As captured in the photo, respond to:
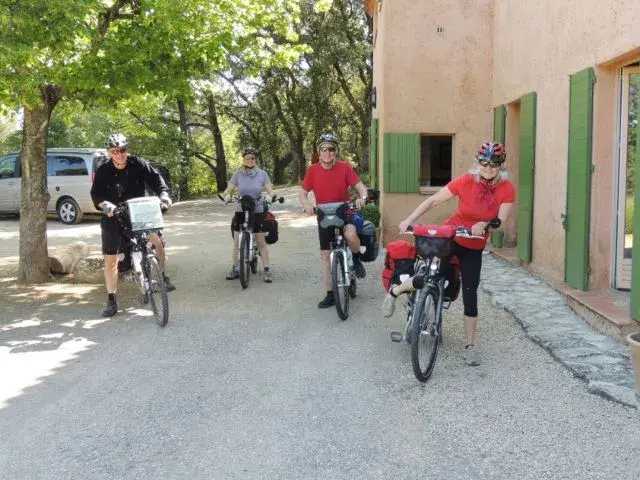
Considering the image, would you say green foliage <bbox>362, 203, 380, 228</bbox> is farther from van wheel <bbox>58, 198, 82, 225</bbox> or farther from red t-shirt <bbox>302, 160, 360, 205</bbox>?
van wheel <bbox>58, 198, 82, 225</bbox>

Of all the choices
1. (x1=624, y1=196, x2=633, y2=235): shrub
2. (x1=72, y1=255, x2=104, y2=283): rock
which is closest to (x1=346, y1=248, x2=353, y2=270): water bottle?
(x1=624, y1=196, x2=633, y2=235): shrub

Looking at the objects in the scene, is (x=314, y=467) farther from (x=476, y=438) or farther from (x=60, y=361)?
(x=60, y=361)

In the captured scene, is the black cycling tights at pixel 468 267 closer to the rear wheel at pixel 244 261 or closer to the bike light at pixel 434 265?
the bike light at pixel 434 265

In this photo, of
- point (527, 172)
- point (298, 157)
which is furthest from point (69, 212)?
point (298, 157)

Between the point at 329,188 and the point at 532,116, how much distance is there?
3.10 meters

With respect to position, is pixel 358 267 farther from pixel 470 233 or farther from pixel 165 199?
pixel 470 233

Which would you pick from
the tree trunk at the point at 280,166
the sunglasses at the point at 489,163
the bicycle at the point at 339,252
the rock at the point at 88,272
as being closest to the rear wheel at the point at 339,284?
the bicycle at the point at 339,252

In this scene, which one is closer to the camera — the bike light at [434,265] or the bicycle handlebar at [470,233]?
the bicycle handlebar at [470,233]

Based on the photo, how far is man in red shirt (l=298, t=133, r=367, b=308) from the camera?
Result: 6820 millimetres

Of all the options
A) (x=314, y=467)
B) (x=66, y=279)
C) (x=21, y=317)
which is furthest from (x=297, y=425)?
(x=66, y=279)

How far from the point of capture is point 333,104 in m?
28.9

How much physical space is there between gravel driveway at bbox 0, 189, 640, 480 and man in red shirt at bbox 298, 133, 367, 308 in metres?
0.52

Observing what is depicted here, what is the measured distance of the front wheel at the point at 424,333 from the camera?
4566 millimetres

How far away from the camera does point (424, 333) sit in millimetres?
4648
